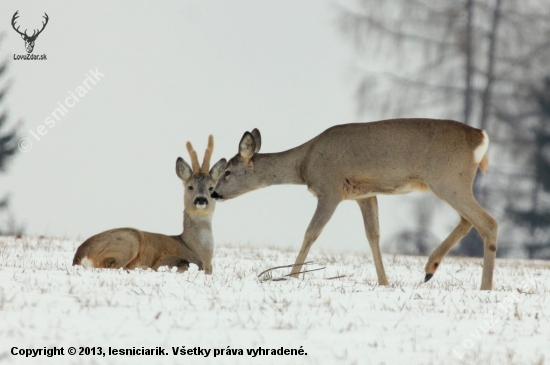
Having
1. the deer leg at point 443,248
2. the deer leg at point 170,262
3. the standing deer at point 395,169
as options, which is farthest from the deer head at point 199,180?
the deer leg at point 443,248

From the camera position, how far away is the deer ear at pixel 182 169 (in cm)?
879

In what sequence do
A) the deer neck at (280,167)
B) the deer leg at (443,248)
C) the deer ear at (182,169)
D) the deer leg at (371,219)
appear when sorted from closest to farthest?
the deer leg at (443,248) < the deer leg at (371,219) < the deer neck at (280,167) < the deer ear at (182,169)

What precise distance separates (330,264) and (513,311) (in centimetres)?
487

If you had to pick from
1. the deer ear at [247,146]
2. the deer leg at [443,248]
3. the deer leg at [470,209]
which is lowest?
the deer leg at [443,248]

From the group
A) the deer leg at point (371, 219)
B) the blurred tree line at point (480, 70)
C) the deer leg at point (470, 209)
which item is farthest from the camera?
the blurred tree line at point (480, 70)

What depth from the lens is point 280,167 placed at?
8562 millimetres

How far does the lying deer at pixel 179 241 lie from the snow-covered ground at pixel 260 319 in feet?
2.37

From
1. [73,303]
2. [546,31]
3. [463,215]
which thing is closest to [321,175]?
[463,215]

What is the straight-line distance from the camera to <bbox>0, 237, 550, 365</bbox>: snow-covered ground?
13.3 ft

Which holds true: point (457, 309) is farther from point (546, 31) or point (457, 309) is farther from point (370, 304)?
point (546, 31)

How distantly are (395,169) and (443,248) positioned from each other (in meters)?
1.05

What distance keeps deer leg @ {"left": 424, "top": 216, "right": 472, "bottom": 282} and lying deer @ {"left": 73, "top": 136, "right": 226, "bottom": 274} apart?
2.42 m

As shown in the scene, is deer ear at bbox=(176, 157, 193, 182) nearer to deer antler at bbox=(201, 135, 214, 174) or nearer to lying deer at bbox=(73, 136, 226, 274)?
lying deer at bbox=(73, 136, 226, 274)

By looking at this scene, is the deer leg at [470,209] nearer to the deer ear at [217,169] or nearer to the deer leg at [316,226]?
the deer leg at [316,226]
